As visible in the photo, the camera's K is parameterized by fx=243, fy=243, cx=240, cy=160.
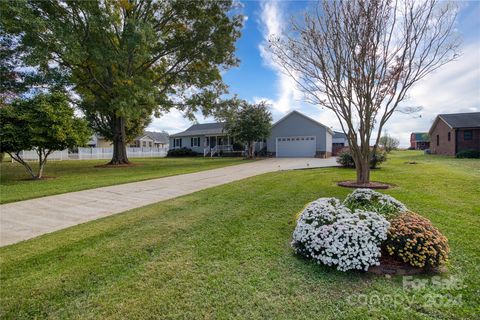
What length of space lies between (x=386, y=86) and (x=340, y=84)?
1.36 m

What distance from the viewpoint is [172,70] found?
18594 millimetres

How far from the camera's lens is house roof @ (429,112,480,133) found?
21.1 m

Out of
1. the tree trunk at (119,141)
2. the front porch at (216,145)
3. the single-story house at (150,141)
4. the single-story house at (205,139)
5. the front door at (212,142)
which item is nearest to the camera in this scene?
the tree trunk at (119,141)

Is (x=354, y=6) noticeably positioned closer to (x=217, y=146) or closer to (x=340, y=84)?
(x=340, y=84)

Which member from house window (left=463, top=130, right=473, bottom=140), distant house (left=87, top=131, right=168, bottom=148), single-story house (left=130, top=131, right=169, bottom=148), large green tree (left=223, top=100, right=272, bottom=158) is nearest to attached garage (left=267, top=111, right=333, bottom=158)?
large green tree (left=223, top=100, right=272, bottom=158)

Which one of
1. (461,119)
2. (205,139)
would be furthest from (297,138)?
(461,119)

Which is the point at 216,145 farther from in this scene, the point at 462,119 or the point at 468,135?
the point at 462,119

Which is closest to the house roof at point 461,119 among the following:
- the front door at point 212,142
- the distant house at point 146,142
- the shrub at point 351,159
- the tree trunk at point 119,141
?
the shrub at point 351,159

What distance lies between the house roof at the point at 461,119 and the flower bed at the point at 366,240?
25.0 meters

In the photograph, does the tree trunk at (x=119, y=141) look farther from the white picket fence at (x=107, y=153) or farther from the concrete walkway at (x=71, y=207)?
the white picket fence at (x=107, y=153)

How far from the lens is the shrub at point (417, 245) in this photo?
281 centimetres

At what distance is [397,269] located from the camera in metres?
2.85

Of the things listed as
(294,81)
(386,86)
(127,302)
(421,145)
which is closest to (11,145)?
(127,302)

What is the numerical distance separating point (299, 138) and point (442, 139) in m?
14.8
